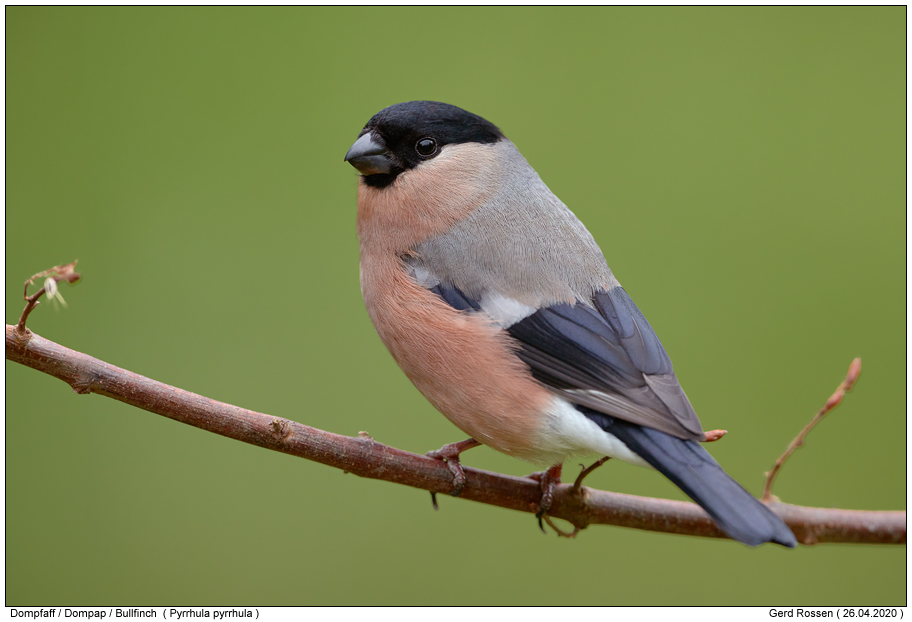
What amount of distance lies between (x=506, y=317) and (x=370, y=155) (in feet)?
2.41

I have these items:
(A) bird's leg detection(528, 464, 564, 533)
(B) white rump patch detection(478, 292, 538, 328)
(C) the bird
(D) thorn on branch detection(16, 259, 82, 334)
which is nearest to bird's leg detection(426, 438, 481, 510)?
(C) the bird

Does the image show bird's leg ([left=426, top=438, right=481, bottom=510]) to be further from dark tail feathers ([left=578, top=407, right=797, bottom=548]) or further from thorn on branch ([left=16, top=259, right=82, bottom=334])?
thorn on branch ([left=16, top=259, right=82, bottom=334])

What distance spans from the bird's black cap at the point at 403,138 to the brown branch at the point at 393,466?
92 centimetres

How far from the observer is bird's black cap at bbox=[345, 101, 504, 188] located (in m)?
2.55

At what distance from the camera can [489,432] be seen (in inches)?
88.4

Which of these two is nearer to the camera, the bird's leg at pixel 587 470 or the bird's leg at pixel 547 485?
the bird's leg at pixel 587 470

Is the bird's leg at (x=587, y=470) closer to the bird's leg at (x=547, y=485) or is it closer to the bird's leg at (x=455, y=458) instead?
the bird's leg at (x=547, y=485)

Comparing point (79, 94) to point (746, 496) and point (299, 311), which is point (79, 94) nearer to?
point (299, 311)

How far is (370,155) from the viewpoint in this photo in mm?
2543

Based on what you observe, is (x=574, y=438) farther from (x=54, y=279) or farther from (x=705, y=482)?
(x=54, y=279)

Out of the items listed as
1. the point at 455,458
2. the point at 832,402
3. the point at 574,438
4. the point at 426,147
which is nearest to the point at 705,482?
the point at 574,438

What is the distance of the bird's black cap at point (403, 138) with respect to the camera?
8.36 ft

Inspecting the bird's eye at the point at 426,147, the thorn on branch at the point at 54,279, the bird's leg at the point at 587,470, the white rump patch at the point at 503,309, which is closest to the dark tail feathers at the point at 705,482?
the bird's leg at the point at 587,470

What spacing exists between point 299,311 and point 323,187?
63cm
